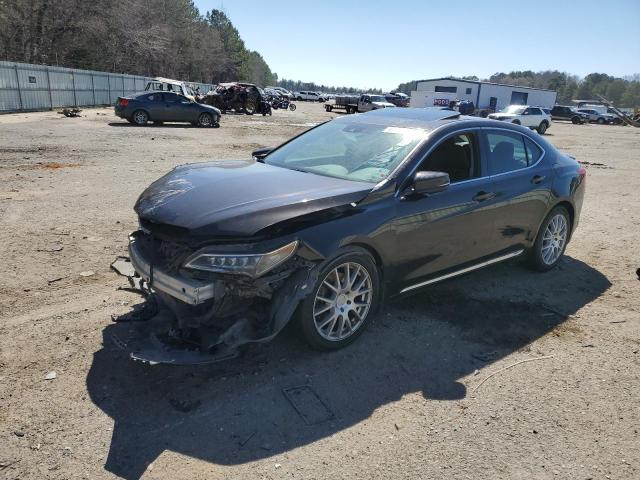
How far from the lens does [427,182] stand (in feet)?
12.8

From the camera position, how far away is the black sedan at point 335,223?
3234mm

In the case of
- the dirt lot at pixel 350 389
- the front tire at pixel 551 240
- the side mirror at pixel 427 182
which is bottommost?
the dirt lot at pixel 350 389

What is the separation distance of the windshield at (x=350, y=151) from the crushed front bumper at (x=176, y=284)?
155cm

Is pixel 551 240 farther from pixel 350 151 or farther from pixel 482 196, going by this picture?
pixel 350 151

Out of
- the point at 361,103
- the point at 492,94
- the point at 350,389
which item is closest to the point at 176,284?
the point at 350,389

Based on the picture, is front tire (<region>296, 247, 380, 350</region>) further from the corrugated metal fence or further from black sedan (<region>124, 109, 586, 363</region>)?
the corrugated metal fence

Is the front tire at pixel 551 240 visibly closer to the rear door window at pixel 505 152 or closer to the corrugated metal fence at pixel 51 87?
the rear door window at pixel 505 152

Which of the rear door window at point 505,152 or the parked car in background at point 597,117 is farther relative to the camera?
the parked car in background at point 597,117

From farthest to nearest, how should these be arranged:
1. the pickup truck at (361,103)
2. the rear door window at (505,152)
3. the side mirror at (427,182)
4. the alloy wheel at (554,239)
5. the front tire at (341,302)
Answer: the pickup truck at (361,103) → the alloy wheel at (554,239) → the rear door window at (505,152) → the side mirror at (427,182) → the front tire at (341,302)

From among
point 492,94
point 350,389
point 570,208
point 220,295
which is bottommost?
point 350,389

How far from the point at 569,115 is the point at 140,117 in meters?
48.0

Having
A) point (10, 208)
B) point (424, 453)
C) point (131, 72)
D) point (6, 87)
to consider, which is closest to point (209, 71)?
point (131, 72)

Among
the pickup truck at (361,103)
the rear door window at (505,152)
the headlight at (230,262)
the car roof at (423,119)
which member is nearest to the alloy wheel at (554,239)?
the rear door window at (505,152)

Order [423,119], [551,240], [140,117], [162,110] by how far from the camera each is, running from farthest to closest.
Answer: [162,110]
[140,117]
[551,240]
[423,119]
